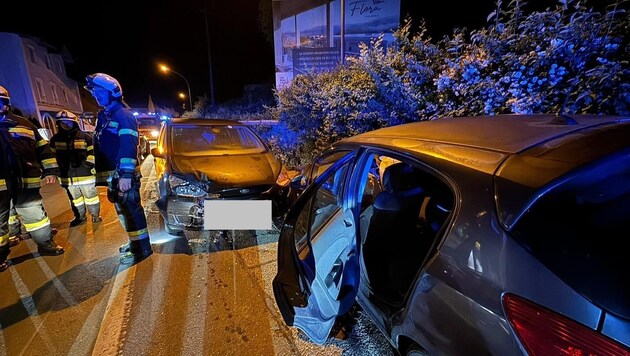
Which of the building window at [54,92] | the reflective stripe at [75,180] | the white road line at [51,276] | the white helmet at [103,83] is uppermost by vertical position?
the building window at [54,92]

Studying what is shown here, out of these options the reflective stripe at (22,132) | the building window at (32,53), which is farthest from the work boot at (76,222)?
the building window at (32,53)

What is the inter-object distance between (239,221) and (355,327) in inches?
64.1

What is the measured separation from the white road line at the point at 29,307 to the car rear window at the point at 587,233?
300 cm

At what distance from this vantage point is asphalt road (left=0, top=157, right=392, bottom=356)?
210 centimetres

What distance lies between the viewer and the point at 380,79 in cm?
499

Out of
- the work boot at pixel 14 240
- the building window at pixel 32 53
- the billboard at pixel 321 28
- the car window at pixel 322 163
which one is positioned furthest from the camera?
the building window at pixel 32 53

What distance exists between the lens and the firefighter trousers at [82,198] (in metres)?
4.12

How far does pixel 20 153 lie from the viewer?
3.08m

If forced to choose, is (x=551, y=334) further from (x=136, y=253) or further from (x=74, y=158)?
(x=74, y=158)

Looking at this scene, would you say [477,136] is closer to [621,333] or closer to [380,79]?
[621,333]

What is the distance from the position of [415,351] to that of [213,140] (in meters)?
3.77

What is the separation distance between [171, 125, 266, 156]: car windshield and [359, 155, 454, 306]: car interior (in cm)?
229

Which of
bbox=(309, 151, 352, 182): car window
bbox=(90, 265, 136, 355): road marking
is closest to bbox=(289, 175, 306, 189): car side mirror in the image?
bbox=(309, 151, 352, 182): car window

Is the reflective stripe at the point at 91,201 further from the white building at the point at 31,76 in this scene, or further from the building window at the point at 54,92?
the building window at the point at 54,92
